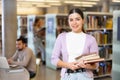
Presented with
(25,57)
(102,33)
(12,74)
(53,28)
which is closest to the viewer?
(12,74)

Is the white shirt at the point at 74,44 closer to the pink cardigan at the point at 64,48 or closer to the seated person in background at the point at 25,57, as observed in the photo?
the pink cardigan at the point at 64,48

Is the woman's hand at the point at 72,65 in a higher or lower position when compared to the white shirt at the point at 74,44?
lower

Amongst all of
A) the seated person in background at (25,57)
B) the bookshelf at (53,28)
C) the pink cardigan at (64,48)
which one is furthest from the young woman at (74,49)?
the bookshelf at (53,28)

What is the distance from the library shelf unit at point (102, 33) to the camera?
658cm

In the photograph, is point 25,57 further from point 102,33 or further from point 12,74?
point 102,33

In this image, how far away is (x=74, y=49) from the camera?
213cm

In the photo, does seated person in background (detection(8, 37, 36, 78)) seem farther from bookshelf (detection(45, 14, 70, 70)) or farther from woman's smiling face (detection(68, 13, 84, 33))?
bookshelf (detection(45, 14, 70, 70))

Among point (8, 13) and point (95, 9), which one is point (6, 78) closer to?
point (8, 13)

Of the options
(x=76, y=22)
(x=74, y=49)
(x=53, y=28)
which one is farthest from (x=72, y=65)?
(x=53, y=28)

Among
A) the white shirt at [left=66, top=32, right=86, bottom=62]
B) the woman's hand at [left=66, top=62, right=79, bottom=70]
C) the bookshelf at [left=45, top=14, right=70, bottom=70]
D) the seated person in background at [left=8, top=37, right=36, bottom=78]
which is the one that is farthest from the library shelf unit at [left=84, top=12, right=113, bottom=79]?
the woman's hand at [left=66, top=62, right=79, bottom=70]

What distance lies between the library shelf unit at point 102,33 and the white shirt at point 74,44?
171 inches

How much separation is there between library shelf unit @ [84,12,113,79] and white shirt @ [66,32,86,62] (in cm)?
435

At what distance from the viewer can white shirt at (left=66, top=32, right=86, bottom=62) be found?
212cm

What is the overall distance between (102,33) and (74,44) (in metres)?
4.69
